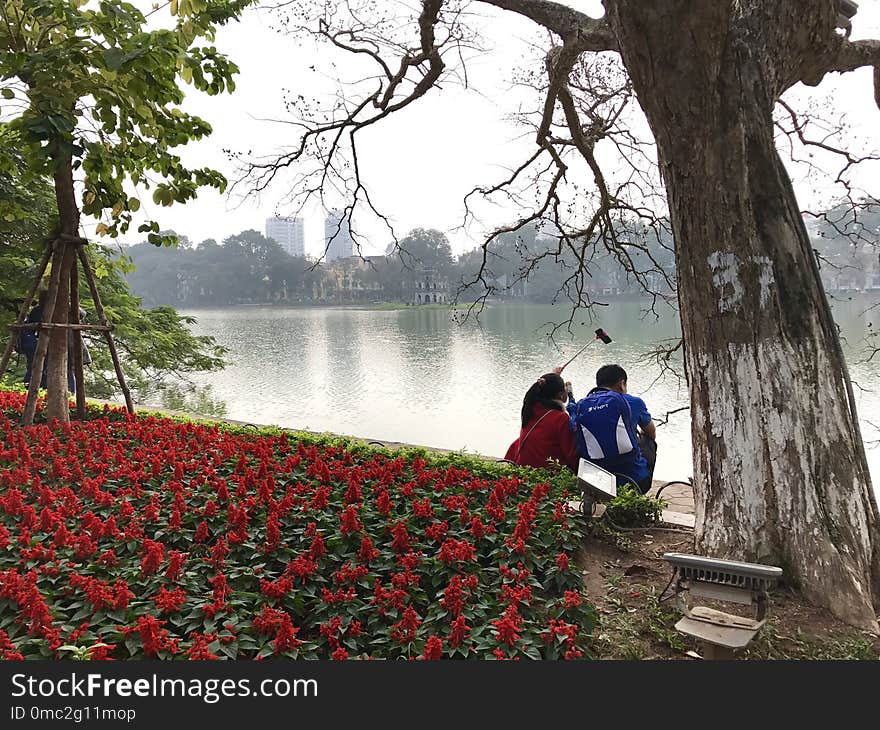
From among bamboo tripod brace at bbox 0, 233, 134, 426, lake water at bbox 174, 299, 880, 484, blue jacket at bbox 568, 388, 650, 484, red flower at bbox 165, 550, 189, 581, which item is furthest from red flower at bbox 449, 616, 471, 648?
bamboo tripod brace at bbox 0, 233, 134, 426

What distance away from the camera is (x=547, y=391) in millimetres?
3748

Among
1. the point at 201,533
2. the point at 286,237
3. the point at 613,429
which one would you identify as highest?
the point at 286,237

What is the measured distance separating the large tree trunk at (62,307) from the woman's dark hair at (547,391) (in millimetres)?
3379

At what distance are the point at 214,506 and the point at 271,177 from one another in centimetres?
311

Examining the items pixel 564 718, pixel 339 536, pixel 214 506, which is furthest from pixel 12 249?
pixel 564 718

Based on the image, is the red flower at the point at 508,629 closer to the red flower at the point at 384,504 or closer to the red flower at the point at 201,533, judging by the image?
the red flower at the point at 384,504

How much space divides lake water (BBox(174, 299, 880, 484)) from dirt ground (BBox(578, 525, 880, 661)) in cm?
207

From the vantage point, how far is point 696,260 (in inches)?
105

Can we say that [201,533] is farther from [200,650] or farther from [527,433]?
[527,433]

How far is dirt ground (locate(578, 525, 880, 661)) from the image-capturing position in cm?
210

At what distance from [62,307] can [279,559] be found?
3.53 metres

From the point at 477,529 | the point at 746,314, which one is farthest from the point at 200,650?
the point at 746,314

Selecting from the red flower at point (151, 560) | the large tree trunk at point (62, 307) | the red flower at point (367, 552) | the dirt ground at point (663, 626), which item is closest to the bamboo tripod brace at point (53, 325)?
the large tree trunk at point (62, 307)

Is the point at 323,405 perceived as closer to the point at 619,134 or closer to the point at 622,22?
the point at 619,134
